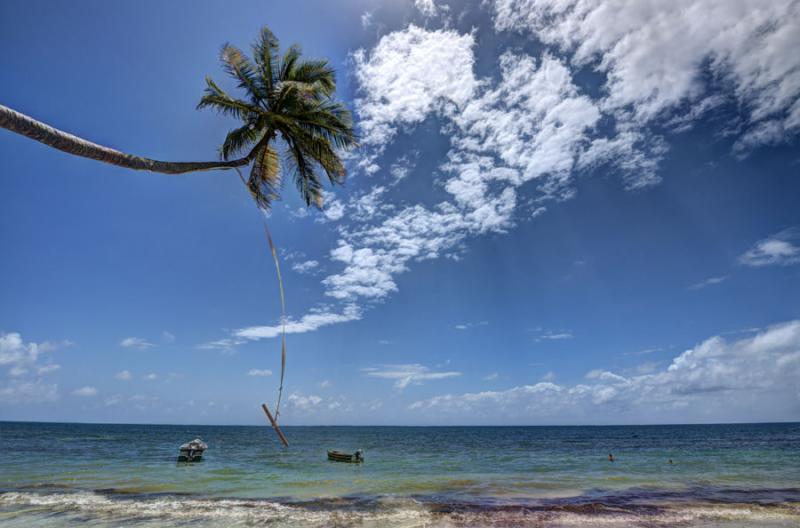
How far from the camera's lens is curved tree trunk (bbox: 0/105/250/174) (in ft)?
19.3

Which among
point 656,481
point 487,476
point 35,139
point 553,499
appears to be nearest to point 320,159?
point 35,139

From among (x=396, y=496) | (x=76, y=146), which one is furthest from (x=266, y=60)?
(x=396, y=496)

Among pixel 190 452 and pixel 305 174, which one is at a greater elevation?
pixel 305 174

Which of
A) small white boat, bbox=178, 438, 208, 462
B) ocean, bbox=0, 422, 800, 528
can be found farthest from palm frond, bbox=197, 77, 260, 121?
small white boat, bbox=178, 438, 208, 462

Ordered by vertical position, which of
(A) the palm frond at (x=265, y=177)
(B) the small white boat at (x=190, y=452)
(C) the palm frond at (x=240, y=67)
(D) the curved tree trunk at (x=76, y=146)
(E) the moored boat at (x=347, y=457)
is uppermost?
(C) the palm frond at (x=240, y=67)

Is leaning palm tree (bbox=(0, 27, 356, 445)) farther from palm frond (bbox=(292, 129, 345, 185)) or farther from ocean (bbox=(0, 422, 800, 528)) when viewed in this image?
ocean (bbox=(0, 422, 800, 528))

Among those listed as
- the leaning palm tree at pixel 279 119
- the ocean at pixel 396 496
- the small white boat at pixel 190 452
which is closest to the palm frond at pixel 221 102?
the leaning palm tree at pixel 279 119

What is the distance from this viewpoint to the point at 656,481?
20984 millimetres

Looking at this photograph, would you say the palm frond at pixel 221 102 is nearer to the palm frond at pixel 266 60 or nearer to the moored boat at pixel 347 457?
the palm frond at pixel 266 60

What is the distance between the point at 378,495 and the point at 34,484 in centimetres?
1573

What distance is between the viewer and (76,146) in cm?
689

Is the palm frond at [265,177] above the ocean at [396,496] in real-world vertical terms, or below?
above

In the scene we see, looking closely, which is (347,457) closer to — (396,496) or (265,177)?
(396,496)

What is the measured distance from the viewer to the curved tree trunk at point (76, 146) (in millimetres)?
5891
